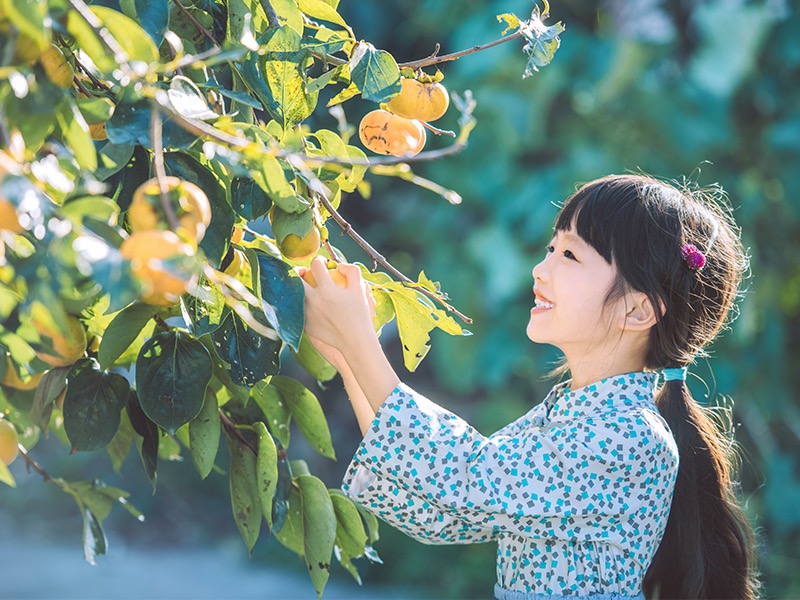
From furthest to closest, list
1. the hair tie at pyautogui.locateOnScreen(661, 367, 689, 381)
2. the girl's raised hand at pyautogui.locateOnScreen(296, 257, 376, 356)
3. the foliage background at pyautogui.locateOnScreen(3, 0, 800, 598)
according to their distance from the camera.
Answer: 1. the foliage background at pyautogui.locateOnScreen(3, 0, 800, 598)
2. the hair tie at pyautogui.locateOnScreen(661, 367, 689, 381)
3. the girl's raised hand at pyautogui.locateOnScreen(296, 257, 376, 356)

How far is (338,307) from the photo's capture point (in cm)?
73

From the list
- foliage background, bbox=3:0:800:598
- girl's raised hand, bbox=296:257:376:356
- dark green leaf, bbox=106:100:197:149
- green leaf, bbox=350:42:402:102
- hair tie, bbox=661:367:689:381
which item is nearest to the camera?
dark green leaf, bbox=106:100:197:149

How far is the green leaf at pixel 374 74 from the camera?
62 cm

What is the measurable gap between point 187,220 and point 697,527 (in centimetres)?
67

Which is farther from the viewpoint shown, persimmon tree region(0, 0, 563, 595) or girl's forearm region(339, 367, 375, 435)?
girl's forearm region(339, 367, 375, 435)

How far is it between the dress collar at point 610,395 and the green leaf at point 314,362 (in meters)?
0.23

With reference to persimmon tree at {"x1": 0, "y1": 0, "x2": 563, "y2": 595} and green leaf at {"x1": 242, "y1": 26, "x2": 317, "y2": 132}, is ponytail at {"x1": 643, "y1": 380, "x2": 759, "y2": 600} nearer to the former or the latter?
persimmon tree at {"x1": 0, "y1": 0, "x2": 563, "y2": 595}

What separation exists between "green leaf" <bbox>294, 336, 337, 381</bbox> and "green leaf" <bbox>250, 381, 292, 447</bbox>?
37mm

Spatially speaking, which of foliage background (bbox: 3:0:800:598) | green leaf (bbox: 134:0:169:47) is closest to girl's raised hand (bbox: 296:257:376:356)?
green leaf (bbox: 134:0:169:47)

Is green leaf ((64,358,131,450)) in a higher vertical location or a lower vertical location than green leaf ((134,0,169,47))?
lower

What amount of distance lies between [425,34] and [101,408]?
207cm

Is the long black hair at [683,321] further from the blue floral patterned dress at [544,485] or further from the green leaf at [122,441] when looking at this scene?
the green leaf at [122,441]

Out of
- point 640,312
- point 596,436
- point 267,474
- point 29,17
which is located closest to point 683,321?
point 640,312

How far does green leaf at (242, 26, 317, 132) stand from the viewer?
0.62 m
